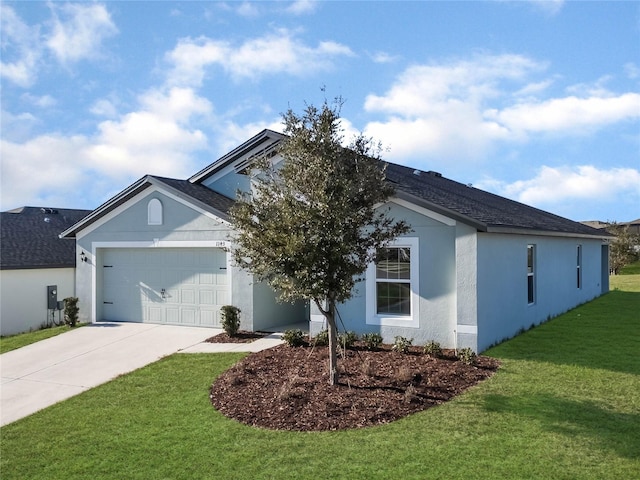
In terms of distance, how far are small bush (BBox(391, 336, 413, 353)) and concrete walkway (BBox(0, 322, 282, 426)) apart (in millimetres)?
3035

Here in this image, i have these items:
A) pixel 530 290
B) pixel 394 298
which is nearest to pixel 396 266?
pixel 394 298

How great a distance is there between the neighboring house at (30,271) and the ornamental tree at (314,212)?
1709 centimetres

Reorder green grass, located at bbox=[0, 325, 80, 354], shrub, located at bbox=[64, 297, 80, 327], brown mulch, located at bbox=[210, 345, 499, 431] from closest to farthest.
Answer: brown mulch, located at bbox=[210, 345, 499, 431], green grass, located at bbox=[0, 325, 80, 354], shrub, located at bbox=[64, 297, 80, 327]

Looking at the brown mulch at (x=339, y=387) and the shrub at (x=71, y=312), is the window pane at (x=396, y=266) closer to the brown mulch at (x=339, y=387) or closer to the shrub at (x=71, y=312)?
the brown mulch at (x=339, y=387)

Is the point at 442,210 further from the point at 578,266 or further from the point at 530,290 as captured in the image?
the point at 578,266

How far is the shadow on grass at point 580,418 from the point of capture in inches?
247

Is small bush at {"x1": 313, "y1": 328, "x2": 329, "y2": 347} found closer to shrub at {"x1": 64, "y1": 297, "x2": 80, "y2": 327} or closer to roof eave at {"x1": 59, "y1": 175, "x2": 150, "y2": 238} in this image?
roof eave at {"x1": 59, "y1": 175, "x2": 150, "y2": 238}

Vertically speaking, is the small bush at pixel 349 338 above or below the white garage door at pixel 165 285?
below

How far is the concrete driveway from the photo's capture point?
9.50 metres

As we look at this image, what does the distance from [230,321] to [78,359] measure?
374 cm

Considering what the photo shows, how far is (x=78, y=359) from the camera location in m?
11.9

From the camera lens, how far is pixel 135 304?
15.6 meters

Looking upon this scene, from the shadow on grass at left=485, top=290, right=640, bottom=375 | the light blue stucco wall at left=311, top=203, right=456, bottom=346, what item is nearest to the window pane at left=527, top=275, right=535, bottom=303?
the shadow on grass at left=485, top=290, right=640, bottom=375

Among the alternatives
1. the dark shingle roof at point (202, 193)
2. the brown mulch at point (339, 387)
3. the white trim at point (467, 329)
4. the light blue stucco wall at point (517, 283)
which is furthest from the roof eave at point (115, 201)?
the light blue stucco wall at point (517, 283)
